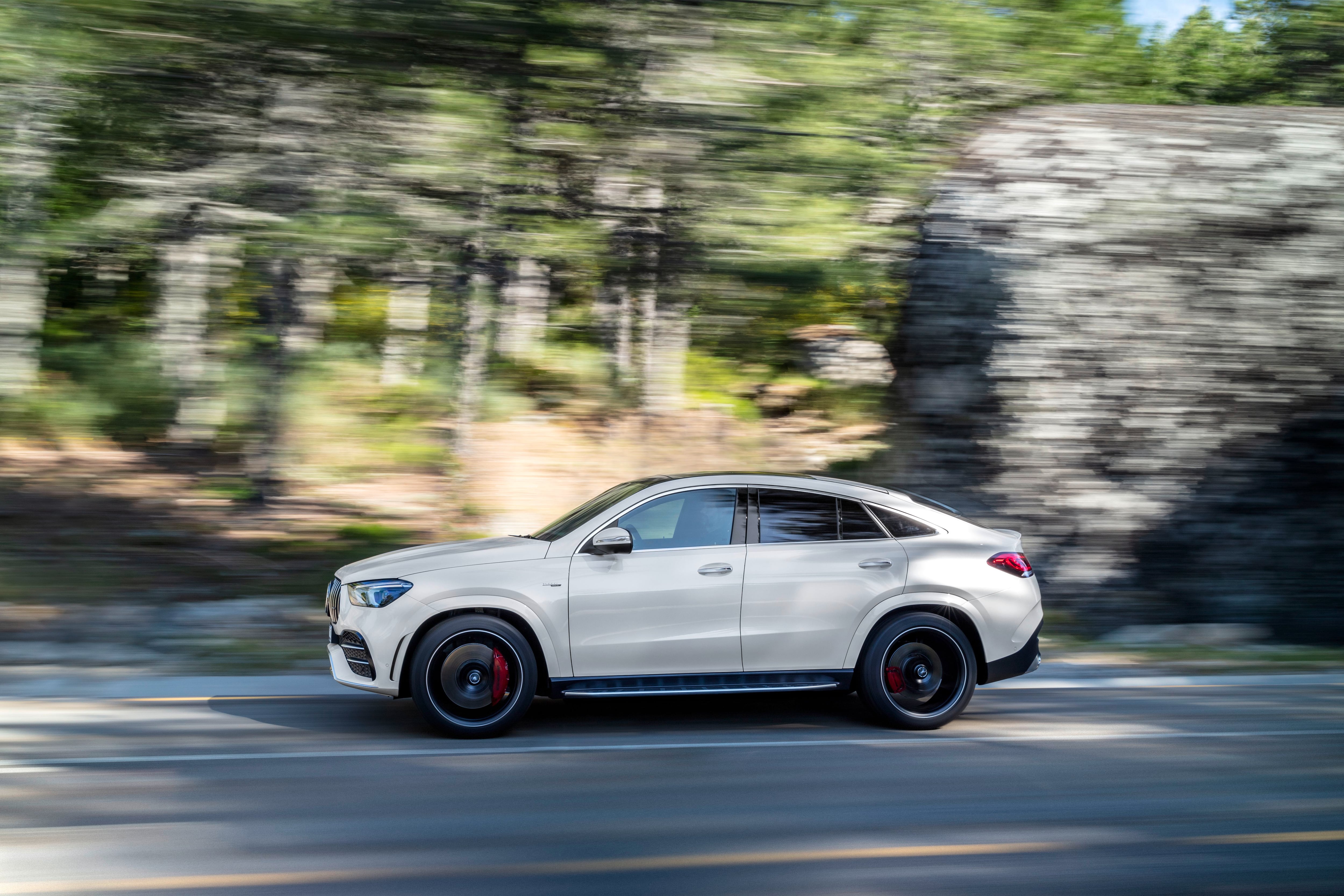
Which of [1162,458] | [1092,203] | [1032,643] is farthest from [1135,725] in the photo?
[1092,203]

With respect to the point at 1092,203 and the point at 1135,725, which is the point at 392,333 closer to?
the point at 1092,203

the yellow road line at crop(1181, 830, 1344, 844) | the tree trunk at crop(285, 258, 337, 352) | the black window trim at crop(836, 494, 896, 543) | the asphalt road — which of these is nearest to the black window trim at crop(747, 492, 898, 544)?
the black window trim at crop(836, 494, 896, 543)

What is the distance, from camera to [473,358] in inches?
454

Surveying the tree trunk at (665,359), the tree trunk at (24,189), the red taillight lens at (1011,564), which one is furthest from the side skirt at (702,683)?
the tree trunk at (24,189)

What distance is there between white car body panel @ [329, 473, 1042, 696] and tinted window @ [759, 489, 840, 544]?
0.17 feet

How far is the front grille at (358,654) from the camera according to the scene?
6371 mm

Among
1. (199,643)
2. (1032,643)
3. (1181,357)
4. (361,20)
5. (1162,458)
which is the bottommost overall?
(199,643)

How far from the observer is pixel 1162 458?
401 inches

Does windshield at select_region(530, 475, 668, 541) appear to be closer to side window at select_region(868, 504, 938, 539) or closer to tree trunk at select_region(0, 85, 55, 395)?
side window at select_region(868, 504, 938, 539)

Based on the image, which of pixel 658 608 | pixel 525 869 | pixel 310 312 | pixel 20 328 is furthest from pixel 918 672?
pixel 20 328

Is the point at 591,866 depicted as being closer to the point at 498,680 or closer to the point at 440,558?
the point at 498,680

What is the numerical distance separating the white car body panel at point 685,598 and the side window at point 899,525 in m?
0.05

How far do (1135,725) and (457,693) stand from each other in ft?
13.9

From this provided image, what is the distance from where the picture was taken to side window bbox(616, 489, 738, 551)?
262 inches
